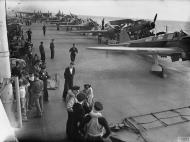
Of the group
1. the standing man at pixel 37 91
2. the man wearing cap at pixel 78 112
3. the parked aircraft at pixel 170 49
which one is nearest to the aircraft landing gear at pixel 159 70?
the parked aircraft at pixel 170 49

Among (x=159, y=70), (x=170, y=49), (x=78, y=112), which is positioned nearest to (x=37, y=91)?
(x=78, y=112)

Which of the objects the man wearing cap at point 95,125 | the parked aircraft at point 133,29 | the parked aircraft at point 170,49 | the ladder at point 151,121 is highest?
the parked aircraft at point 133,29

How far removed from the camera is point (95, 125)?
3492 millimetres

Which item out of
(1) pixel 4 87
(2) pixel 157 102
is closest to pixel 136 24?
(2) pixel 157 102

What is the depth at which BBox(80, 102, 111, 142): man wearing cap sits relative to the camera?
3.45 m

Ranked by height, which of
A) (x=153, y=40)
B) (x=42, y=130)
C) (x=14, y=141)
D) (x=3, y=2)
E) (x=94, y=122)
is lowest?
(x=42, y=130)

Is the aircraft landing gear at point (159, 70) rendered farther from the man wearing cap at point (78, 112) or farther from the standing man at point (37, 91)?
the man wearing cap at point (78, 112)

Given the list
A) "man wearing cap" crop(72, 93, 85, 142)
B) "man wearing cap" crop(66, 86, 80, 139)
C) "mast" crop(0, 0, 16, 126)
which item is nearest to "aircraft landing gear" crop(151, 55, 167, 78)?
Answer: "man wearing cap" crop(66, 86, 80, 139)

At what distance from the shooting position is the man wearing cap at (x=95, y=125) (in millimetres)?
3453

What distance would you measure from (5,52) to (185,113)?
13.0 ft

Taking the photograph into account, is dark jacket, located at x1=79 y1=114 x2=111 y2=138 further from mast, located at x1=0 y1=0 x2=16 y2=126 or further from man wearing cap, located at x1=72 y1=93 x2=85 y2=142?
mast, located at x1=0 y1=0 x2=16 y2=126

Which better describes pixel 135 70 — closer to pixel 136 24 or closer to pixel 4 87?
pixel 4 87

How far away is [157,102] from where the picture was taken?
21.4 ft

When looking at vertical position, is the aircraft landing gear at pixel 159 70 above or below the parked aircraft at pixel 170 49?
below
